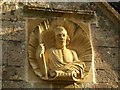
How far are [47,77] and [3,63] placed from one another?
2.03ft

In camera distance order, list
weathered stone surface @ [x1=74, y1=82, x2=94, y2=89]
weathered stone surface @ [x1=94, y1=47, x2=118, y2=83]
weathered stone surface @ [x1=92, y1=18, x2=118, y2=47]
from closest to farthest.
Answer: weathered stone surface @ [x1=74, y1=82, x2=94, y2=89]
weathered stone surface @ [x1=94, y1=47, x2=118, y2=83]
weathered stone surface @ [x1=92, y1=18, x2=118, y2=47]

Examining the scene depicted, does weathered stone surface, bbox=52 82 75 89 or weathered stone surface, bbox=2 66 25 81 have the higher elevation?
weathered stone surface, bbox=2 66 25 81

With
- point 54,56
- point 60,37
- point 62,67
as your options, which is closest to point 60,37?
point 60,37

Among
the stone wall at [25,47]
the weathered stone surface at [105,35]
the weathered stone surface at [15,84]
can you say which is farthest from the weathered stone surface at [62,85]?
the weathered stone surface at [105,35]

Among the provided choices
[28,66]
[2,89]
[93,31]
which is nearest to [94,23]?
[93,31]

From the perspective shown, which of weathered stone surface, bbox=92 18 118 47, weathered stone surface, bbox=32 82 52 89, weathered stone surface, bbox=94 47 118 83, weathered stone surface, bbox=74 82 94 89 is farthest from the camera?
weathered stone surface, bbox=92 18 118 47

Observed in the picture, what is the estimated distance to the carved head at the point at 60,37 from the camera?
6156 millimetres

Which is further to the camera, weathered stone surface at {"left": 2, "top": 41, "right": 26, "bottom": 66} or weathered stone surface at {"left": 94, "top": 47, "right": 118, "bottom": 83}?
weathered stone surface at {"left": 94, "top": 47, "right": 118, "bottom": 83}

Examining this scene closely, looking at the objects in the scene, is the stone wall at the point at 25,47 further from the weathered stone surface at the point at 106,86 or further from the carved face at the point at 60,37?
the carved face at the point at 60,37

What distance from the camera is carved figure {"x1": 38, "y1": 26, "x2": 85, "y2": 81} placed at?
5.96m

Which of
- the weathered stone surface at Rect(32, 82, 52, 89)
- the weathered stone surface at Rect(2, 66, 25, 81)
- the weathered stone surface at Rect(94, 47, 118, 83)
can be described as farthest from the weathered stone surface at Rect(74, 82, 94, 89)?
the weathered stone surface at Rect(2, 66, 25, 81)

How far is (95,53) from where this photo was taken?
6.36 meters

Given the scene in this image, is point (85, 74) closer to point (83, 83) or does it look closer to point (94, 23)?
point (83, 83)

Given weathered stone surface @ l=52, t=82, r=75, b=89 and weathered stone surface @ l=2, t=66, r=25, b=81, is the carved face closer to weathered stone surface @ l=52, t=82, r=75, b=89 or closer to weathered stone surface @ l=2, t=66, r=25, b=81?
weathered stone surface @ l=52, t=82, r=75, b=89
